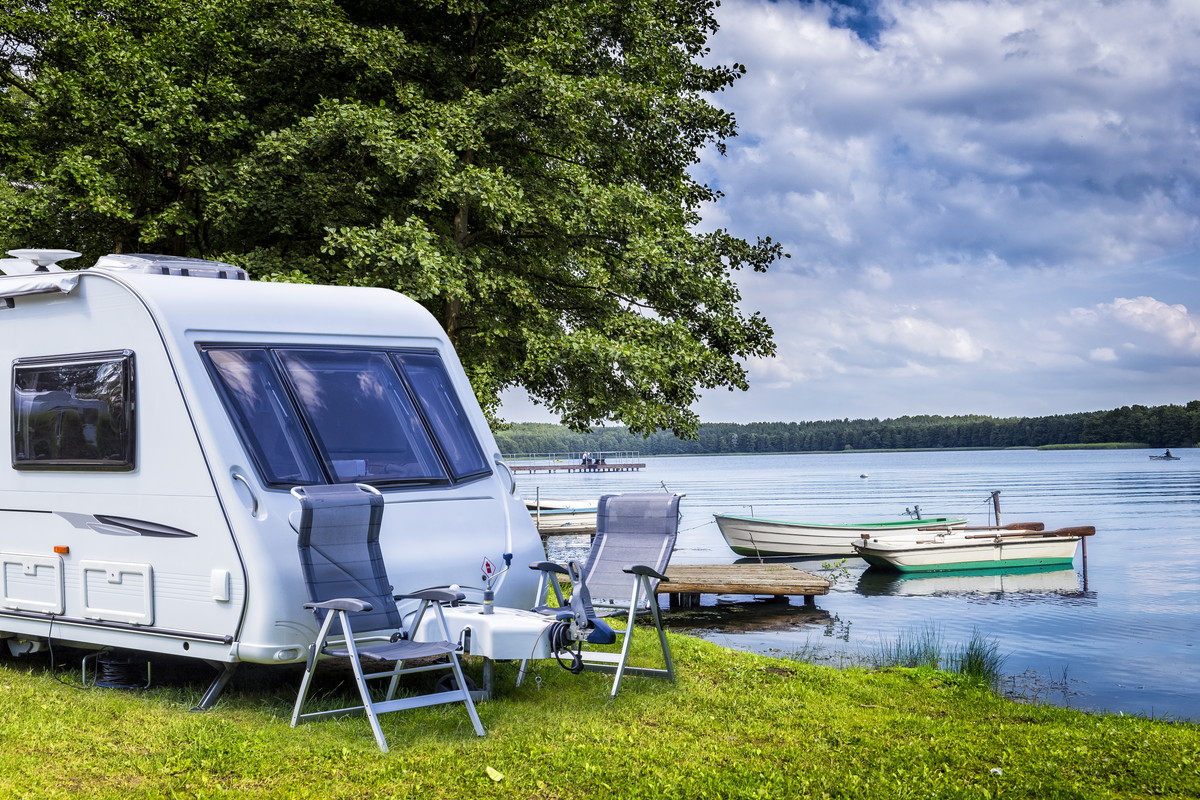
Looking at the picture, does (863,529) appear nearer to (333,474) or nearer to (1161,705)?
(1161,705)

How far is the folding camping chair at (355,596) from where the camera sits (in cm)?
603

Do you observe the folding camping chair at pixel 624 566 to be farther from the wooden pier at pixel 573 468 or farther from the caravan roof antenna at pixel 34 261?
the wooden pier at pixel 573 468

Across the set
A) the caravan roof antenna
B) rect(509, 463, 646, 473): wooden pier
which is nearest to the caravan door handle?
the caravan roof antenna

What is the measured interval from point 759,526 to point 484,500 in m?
20.3

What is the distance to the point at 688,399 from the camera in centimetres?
1645

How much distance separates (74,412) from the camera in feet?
23.7

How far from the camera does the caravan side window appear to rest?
688 centimetres

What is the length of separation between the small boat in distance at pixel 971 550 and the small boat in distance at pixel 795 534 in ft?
5.60

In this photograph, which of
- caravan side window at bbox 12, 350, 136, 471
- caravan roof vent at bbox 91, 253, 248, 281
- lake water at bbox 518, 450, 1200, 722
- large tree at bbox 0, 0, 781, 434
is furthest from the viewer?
large tree at bbox 0, 0, 781, 434

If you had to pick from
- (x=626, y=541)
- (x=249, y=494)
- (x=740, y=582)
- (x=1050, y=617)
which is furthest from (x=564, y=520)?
(x=249, y=494)

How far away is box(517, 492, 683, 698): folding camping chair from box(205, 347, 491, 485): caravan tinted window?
1025 millimetres

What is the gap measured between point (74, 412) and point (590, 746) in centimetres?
401

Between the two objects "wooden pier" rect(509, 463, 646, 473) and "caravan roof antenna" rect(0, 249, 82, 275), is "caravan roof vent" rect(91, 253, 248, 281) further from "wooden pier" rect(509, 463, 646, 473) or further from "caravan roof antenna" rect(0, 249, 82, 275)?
"wooden pier" rect(509, 463, 646, 473)

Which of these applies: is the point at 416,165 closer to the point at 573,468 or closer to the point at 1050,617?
the point at 1050,617
